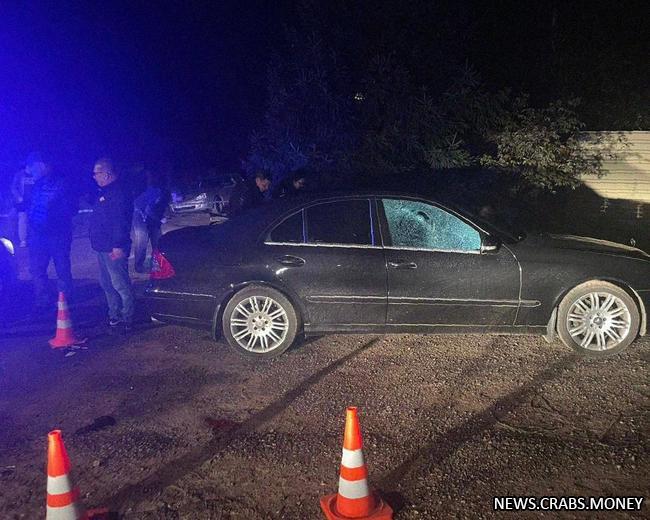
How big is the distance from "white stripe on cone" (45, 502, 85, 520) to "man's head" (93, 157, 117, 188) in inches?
147

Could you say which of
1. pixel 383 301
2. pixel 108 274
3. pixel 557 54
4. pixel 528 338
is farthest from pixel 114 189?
pixel 557 54

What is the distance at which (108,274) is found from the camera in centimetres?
592

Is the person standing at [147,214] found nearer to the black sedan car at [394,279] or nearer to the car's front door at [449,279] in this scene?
the black sedan car at [394,279]

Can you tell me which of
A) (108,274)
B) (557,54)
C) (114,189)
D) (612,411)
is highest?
(557,54)

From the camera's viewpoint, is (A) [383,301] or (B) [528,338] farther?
(B) [528,338]

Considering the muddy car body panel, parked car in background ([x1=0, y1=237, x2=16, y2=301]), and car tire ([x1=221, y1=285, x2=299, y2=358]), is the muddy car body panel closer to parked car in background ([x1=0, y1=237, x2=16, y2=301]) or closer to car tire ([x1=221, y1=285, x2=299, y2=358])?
car tire ([x1=221, y1=285, x2=299, y2=358])

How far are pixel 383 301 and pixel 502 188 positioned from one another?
6548 millimetres

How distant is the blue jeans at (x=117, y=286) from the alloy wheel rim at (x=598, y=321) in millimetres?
4341

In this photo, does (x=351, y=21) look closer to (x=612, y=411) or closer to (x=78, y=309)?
(x=78, y=309)

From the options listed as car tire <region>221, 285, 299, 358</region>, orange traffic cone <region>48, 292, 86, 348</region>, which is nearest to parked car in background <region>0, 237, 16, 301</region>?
orange traffic cone <region>48, 292, 86, 348</region>

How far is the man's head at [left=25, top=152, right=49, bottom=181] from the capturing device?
20.9 feet

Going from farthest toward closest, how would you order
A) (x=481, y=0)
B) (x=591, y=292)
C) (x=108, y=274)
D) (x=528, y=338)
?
(x=481, y=0)
(x=108, y=274)
(x=528, y=338)
(x=591, y=292)

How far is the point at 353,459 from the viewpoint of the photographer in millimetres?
2668

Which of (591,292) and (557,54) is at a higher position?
(557,54)
